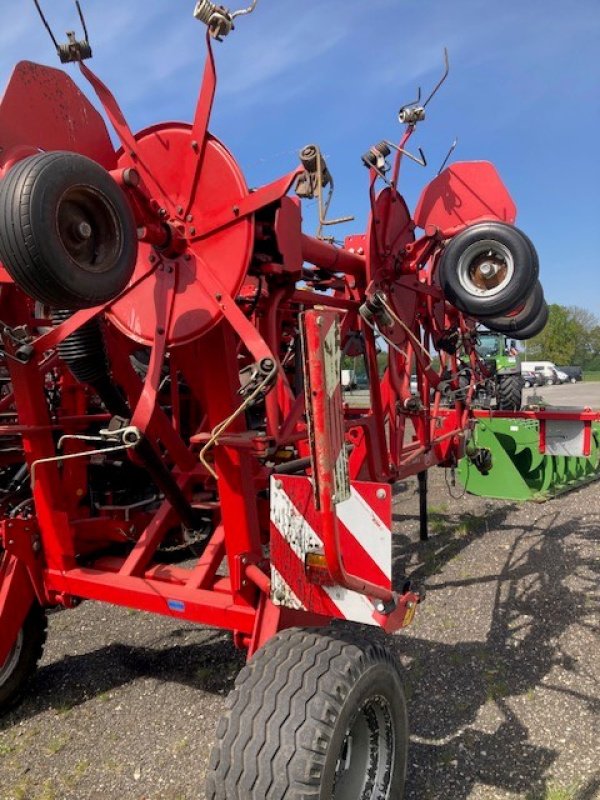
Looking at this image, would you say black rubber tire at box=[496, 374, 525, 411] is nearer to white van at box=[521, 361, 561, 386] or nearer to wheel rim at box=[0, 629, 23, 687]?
wheel rim at box=[0, 629, 23, 687]

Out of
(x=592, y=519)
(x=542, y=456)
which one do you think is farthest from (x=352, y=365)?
(x=592, y=519)

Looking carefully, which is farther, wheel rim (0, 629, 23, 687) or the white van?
the white van

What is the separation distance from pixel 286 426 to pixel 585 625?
2.69 meters

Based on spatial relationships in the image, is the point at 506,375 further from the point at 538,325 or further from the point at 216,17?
the point at 216,17

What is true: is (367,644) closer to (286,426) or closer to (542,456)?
(286,426)

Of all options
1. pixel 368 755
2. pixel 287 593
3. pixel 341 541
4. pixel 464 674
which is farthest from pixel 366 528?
pixel 464 674

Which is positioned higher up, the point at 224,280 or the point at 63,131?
the point at 63,131

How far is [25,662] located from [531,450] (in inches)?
259

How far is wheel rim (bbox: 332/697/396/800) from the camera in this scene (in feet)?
7.69

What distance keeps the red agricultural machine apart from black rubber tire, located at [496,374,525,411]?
10.3 metres

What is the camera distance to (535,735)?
10.1 feet

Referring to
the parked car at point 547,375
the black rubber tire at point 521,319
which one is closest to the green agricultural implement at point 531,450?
the black rubber tire at point 521,319

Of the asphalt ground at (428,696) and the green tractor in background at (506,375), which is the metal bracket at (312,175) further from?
the green tractor in background at (506,375)

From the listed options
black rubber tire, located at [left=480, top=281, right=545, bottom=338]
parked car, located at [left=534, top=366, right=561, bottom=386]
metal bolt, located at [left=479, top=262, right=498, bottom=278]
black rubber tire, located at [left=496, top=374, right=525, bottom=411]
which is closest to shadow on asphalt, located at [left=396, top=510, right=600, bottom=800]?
black rubber tire, located at [left=480, top=281, right=545, bottom=338]
